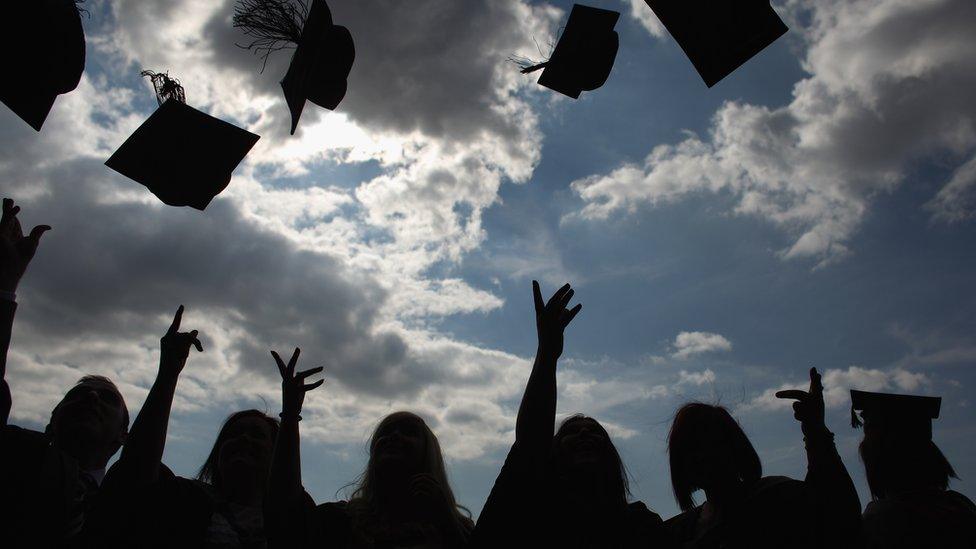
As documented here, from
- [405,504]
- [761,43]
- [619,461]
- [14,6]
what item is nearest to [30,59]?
[14,6]

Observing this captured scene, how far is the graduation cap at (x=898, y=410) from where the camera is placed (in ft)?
9.82

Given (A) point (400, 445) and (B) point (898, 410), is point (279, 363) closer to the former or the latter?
(A) point (400, 445)

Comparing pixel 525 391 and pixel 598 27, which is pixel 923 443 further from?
pixel 598 27

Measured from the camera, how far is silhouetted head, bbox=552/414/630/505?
2.87 meters

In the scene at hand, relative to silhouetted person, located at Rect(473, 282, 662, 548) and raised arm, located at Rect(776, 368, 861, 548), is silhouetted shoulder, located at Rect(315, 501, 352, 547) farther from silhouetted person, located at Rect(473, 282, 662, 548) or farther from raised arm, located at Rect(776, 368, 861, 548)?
raised arm, located at Rect(776, 368, 861, 548)

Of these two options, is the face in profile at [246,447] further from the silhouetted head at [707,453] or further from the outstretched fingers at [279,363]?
the silhouetted head at [707,453]

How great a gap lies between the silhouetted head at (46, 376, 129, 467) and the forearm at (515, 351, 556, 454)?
2033 mm

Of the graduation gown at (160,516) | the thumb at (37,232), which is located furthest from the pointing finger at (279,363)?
the thumb at (37,232)

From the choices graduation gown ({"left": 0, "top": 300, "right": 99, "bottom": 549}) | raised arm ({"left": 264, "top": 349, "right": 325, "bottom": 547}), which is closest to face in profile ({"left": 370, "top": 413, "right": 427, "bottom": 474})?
raised arm ({"left": 264, "top": 349, "right": 325, "bottom": 547})

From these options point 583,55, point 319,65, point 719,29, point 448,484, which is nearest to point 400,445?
point 448,484

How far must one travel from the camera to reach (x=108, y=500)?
234 centimetres

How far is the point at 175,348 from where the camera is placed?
2684 millimetres

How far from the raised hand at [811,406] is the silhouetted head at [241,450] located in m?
2.44

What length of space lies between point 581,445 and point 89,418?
231 centimetres
